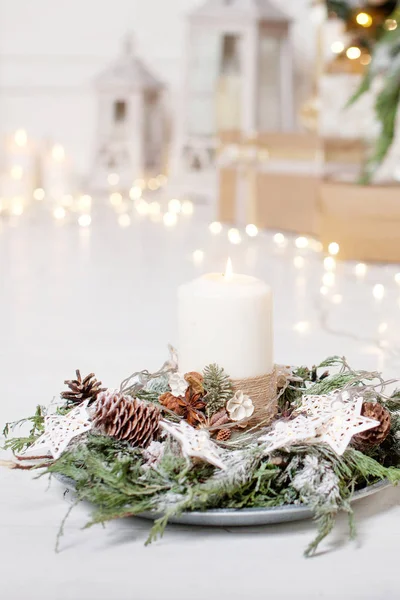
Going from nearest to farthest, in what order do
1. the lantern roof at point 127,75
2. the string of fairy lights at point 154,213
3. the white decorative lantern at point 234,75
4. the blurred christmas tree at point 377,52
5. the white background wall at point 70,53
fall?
1. the blurred christmas tree at point 377,52
2. the string of fairy lights at point 154,213
3. the white decorative lantern at point 234,75
4. the lantern roof at point 127,75
5. the white background wall at point 70,53

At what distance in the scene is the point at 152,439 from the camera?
2.44ft

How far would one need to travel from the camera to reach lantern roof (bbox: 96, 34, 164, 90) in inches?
137

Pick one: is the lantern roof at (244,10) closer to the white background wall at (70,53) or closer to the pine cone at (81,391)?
the white background wall at (70,53)

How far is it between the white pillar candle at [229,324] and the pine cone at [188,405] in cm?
3

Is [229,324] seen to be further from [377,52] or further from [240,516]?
[377,52]

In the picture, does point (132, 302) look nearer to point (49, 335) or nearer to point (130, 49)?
point (49, 335)

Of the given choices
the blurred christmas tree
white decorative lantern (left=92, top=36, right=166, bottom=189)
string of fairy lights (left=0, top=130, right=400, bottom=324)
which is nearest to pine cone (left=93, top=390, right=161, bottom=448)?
string of fairy lights (left=0, top=130, right=400, bottom=324)

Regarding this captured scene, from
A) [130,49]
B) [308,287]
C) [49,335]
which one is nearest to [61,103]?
[130,49]

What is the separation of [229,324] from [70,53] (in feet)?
11.0

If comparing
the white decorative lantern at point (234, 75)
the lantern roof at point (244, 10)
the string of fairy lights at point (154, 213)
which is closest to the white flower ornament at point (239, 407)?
the string of fairy lights at point (154, 213)

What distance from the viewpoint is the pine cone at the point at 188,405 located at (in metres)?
0.77

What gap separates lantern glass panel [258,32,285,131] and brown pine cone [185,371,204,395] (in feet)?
7.94

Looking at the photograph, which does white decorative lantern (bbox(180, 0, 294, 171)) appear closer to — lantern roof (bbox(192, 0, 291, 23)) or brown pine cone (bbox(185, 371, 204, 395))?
lantern roof (bbox(192, 0, 291, 23))

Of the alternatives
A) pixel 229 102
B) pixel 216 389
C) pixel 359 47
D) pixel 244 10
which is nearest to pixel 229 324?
pixel 216 389
